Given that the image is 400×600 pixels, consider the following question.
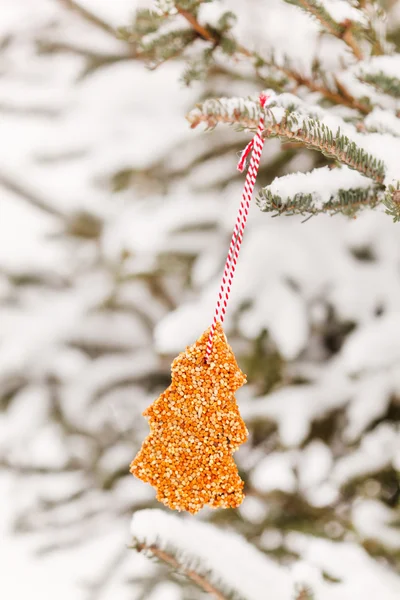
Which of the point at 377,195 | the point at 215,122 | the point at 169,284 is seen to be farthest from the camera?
the point at 169,284

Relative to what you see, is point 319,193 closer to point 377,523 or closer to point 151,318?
point 377,523

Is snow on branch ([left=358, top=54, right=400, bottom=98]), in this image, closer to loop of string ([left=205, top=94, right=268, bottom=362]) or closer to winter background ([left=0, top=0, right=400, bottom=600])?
loop of string ([left=205, top=94, right=268, bottom=362])

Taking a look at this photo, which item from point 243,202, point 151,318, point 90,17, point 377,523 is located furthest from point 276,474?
point 90,17

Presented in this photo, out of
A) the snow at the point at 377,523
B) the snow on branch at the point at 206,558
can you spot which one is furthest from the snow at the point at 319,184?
the snow at the point at 377,523

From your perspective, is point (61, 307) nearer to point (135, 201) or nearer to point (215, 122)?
point (135, 201)

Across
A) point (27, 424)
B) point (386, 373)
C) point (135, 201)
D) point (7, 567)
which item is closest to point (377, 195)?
point (386, 373)

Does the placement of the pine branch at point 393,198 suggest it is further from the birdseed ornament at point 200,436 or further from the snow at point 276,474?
the snow at point 276,474
